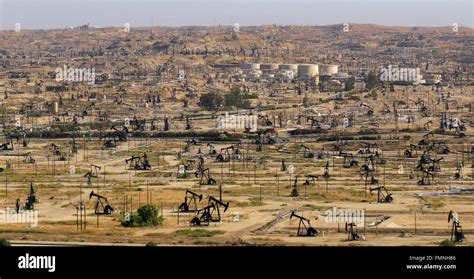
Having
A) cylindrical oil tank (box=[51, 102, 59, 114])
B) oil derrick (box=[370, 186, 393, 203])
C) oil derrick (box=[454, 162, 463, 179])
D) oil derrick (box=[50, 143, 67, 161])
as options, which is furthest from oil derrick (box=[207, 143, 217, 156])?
cylindrical oil tank (box=[51, 102, 59, 114])

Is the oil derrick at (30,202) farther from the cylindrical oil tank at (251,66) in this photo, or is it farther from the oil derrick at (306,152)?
the cylindrical oil tank at (251,66)

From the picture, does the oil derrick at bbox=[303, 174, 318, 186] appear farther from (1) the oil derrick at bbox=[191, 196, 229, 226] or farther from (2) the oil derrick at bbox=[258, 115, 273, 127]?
(2) the oil derrick at bbox=[258, 115, 273, 127]

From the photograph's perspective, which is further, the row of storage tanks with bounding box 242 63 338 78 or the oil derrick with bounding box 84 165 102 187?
the row of storage tanks with bounding box 242 63 338 78

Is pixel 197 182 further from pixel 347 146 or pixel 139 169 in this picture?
pixel 347 146

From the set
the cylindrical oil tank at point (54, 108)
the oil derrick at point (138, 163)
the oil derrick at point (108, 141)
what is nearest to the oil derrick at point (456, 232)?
the oil derrick at point (138, 163)

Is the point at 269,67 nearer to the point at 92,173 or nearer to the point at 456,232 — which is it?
the point at 92,173
